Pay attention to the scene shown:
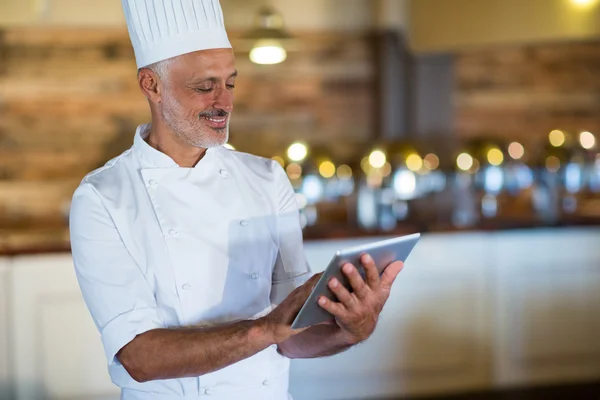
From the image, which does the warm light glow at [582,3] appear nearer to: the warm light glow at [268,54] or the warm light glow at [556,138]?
the warm light glow at [556,138]

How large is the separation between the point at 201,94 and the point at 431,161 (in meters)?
2.79

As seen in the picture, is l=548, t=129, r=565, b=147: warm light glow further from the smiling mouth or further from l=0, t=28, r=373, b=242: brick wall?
the smiling mouth

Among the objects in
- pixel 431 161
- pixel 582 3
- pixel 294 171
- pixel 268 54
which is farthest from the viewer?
pixel 431 161

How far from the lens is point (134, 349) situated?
1373 millimetres

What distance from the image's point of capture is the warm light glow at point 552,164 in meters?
3.98

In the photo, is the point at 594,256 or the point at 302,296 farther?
the point at 594,256

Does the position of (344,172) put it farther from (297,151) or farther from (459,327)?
(459,327)

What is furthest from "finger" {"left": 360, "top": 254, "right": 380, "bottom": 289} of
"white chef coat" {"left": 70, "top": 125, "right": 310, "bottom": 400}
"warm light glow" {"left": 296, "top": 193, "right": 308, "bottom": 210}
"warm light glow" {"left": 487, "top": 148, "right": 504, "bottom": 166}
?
"warm light glow" {"left": 487, "top": 148, "right": 504, "bottom": 166}

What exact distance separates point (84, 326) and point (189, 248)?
1693mm

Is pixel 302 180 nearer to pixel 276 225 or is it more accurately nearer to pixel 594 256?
pixel 594 256

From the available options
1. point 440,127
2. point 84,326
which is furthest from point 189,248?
point 440,127

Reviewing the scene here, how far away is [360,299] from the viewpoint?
130 centimetres

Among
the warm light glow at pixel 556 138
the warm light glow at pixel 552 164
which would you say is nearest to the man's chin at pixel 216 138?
the warm light glow at pixel 552 164

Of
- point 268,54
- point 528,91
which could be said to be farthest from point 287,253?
point 528,91
